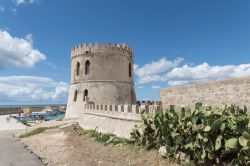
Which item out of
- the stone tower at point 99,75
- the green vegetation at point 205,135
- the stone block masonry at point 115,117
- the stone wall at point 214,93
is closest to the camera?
the green vegetation at point 205,135

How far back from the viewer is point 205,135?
24.2ft

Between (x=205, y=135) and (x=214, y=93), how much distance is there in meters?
4.45

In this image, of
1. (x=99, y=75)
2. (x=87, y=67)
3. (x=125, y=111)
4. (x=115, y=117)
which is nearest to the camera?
(x=125, y=111)

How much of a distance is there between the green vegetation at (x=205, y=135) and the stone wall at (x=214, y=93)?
2021 mm

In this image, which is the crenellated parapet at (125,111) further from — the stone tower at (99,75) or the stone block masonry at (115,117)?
the stone tower at (99,75)

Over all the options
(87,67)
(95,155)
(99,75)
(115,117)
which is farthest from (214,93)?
(87,67)

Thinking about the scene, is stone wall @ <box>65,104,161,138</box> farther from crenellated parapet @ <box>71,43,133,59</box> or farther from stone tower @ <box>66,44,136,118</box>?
crenellated parapet @ <box>71,43,133,59</box>

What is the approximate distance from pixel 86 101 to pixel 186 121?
17250 mm

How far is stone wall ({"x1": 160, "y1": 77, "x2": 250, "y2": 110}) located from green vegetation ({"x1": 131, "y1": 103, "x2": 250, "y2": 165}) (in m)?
2.02

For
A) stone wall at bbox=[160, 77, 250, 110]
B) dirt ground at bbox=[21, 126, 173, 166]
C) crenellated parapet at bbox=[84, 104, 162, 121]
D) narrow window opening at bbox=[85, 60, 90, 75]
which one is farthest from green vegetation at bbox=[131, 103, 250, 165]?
narrow window opening at bbox=[85, 60, 90, 75]

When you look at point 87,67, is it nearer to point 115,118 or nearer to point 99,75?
point 99,75

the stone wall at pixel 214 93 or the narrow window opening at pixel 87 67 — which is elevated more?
the narrow window opening at pixel 87 67

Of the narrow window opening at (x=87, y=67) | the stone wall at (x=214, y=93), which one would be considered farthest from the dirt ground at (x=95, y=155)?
the narrow window opening at (x=87, y=67)

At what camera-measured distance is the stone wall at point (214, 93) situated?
991cm
